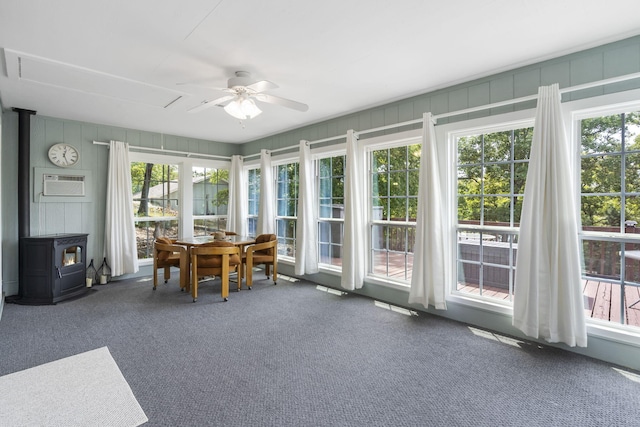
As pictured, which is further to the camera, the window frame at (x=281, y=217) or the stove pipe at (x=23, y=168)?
the window frame at (x=281, y=217)

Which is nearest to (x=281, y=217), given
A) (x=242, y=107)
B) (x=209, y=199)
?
(x=209, y=199)

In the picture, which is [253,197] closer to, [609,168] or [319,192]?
[319,192]

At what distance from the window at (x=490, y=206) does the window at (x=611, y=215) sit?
49cm

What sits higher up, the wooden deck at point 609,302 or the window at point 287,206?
the window at point 287,206

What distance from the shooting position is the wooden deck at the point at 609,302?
2551 mm

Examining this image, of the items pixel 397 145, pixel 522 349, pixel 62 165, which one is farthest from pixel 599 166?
pixel 62 165

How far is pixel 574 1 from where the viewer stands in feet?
6.56

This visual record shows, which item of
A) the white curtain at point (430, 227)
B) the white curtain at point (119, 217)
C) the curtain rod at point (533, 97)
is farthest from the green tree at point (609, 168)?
the white curtain at point (119, 217)

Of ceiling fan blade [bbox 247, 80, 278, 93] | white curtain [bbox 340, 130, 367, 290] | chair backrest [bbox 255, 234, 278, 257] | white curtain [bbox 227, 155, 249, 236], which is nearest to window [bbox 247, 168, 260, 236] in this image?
white curtain [bbox 227, 155, 249, 236]

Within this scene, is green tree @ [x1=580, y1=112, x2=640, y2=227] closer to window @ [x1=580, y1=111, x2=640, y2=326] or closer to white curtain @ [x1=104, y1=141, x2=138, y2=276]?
window @ [x1=580, y1=111, x2=640, y2=326]

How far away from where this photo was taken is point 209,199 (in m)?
6.43

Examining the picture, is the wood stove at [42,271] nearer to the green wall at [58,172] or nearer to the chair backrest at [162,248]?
the green wall at [58,172]

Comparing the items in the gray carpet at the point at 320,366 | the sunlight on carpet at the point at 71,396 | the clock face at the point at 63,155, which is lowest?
the sunlight on carpet at the point at 71,396

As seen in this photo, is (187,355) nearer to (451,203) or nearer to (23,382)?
(23,382)
